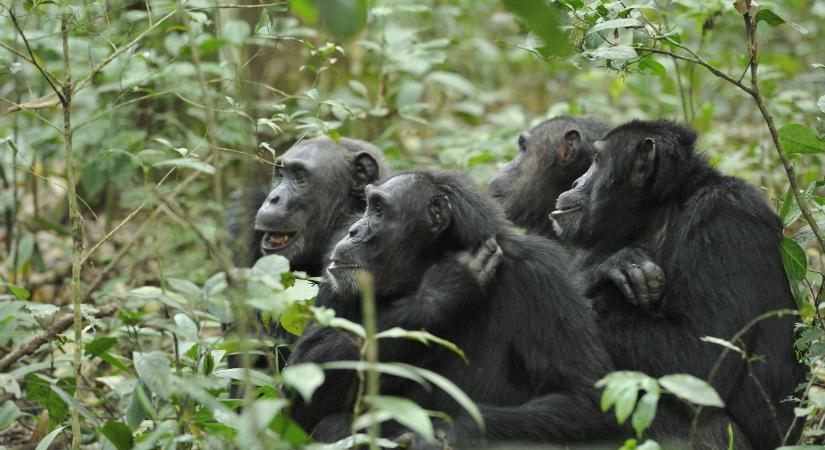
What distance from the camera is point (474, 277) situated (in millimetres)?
4641

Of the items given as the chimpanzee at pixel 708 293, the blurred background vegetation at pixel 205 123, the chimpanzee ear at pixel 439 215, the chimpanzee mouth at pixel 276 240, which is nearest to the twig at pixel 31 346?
the blurred background vegetation at pixel 205 123

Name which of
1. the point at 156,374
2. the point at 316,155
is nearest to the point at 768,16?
the point at 316,155

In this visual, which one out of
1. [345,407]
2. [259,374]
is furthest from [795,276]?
[259,374]

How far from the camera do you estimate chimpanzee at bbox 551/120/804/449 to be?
476cm

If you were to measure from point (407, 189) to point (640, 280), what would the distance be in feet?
4.21

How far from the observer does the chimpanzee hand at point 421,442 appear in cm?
411

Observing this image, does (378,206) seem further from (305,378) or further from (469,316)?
(305,378)

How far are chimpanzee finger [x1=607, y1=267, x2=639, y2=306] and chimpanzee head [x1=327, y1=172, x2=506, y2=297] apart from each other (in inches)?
25.4

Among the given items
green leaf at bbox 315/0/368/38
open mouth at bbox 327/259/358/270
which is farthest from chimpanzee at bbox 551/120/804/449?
green leaf at bbox 315/0/368/38

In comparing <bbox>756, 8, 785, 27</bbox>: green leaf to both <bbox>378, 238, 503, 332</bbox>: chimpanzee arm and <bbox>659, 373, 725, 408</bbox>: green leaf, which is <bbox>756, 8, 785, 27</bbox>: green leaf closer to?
<bbox>378, 238, 503, 332</bbox>: chimpanzee arm

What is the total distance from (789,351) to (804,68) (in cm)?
860

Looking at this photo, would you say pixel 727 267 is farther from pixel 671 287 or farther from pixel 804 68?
pixel 804 68

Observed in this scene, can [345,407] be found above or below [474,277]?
below

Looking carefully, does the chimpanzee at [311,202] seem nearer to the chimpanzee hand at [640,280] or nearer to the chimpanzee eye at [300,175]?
the chimpanzee eye at [300,175]
